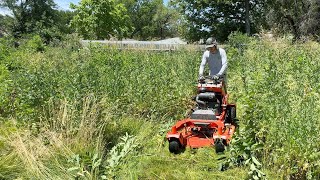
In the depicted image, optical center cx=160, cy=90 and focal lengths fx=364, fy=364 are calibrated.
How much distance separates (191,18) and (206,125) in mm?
26832

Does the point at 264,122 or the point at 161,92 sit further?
the point at 161,92

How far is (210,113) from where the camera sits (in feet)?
17.1

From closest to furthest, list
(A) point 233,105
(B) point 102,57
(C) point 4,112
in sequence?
(C) point 4,112 → (A) point 233,105 → (B) point 102,57

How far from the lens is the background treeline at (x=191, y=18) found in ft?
82.4

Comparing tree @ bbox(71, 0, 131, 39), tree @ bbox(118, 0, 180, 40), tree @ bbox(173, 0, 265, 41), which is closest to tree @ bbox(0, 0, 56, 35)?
tree @ bbox(71, 0, 131, 39)

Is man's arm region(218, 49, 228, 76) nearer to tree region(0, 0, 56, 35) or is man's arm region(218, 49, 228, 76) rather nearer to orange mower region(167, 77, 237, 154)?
orange mower region(167, 77, 237, 154)

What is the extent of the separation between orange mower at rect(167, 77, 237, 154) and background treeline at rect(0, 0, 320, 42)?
1948cm

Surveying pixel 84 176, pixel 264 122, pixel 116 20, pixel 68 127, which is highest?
pixel 116 20

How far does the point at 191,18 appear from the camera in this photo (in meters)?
31.1

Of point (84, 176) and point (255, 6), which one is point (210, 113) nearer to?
point (84, 176)

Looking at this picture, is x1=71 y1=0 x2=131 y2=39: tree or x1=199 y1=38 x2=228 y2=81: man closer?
x1=199 y1=38 x2=228 y2=81: man

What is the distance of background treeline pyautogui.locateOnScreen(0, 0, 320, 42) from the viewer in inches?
989

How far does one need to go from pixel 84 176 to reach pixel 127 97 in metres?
2.43

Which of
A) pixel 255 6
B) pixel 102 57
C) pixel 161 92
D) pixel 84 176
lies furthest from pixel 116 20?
pixel 84 176
